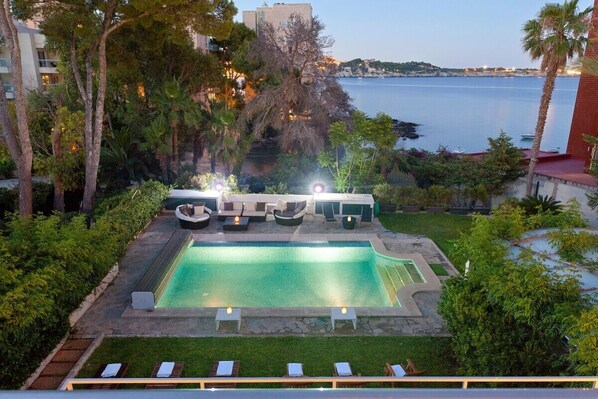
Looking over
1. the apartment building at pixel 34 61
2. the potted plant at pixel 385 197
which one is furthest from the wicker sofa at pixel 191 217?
the apartment building at pixel 34 61

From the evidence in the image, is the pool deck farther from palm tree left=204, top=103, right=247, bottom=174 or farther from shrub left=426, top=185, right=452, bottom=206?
palm tree left=204, top=103, right=247, bottom=174

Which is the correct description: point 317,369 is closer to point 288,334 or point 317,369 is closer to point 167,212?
point 288,334

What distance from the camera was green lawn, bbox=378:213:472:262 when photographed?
591 inches

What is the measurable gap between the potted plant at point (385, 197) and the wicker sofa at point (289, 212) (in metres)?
3.48

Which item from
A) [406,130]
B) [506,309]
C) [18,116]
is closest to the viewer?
[506,309]

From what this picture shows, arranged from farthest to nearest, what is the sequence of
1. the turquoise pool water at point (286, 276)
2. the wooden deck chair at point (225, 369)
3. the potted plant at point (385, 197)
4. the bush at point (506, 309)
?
the potted plant at point (385, 197)
the turquoise pool water at point (286, 276)
the wooden deck chair at point (225, 369)
the bush at point (506, 309)

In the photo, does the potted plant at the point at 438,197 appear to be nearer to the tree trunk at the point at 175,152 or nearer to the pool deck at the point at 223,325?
the pool deck at the point at 223,325

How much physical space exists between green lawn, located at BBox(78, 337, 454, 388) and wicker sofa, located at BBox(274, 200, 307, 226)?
7222 mm

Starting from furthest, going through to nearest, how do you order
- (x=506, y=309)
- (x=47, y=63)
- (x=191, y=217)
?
(x=47, y=63)
(x=191, y=217)
(x=506, y=309)

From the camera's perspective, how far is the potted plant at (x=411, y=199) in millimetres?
17703

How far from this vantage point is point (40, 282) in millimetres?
7035

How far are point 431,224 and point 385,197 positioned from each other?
2423mm

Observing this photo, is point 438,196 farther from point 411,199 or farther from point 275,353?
point 275,353

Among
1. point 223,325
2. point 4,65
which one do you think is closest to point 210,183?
point 223,325
